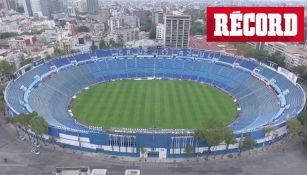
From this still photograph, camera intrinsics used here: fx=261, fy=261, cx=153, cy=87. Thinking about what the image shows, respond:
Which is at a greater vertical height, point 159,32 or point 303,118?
point 159,32

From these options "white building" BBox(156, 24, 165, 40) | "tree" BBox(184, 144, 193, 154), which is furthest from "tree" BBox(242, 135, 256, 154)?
"white building" BBox(156, 24, 165, 40)

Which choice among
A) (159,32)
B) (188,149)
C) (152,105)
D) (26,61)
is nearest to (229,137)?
(188,149)

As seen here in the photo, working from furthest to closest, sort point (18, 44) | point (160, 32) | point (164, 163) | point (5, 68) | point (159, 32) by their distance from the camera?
1. point (159, 32)
2. point (160, 32)
3. point (18, 44)
4. point (5, 68)
5. point (164, 163)

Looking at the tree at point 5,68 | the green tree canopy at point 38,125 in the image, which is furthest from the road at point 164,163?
the tree at point 5,68

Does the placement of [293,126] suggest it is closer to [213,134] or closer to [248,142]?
[248,142]

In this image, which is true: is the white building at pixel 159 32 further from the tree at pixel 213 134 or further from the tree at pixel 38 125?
the tree at pixel 38 125

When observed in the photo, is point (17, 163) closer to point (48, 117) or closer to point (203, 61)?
point (48, 117)
